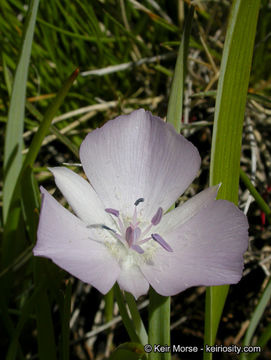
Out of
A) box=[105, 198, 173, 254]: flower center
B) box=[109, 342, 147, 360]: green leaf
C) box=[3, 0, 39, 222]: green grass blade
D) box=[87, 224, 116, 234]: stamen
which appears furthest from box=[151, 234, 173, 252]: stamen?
box=[3, 0, 39, 222]: green grass blade

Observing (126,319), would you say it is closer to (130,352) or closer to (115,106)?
(130,352)

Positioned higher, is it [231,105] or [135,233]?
[231,105]

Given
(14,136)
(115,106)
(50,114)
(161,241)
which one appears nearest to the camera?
(161,241)

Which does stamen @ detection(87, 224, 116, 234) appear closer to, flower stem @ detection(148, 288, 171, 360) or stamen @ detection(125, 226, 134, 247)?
stamen @ detection(125, 226, 134, 247)

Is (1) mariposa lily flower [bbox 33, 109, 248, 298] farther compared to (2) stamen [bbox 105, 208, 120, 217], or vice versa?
(2) stamen [bbox 105, 208, 120, 217]

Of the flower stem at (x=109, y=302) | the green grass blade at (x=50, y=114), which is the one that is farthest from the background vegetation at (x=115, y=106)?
the green grass blade at (x=50, y=114)

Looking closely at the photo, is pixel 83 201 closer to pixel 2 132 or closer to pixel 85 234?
pixel 85 234

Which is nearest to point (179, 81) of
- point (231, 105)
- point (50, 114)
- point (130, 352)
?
point (231, 105)
